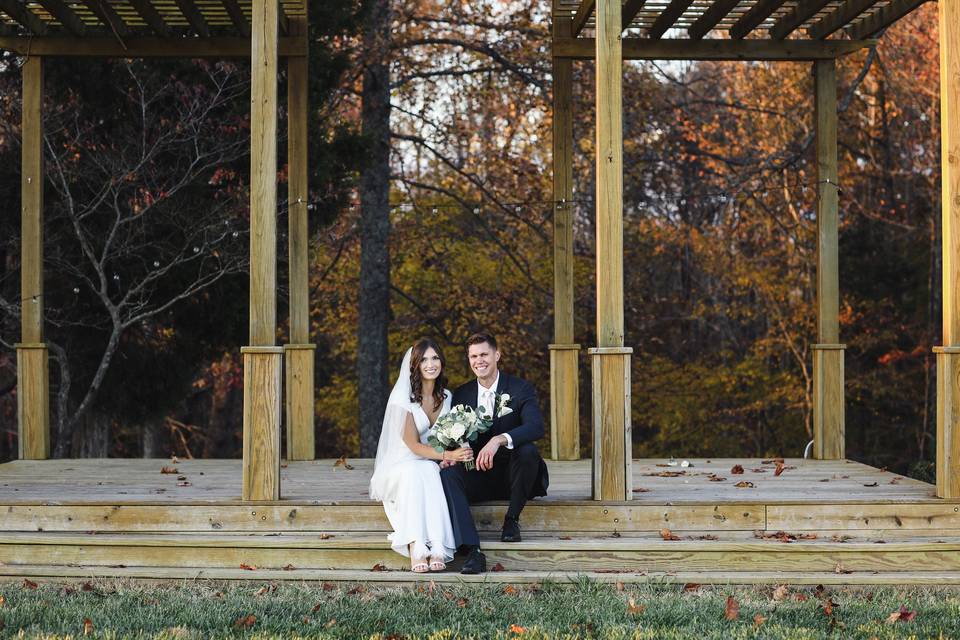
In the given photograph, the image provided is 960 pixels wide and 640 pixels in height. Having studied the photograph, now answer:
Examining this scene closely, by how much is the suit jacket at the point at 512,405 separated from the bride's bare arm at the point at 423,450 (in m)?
0.30

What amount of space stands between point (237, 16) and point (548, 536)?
5.32 metres

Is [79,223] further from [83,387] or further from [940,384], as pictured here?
[940,384]

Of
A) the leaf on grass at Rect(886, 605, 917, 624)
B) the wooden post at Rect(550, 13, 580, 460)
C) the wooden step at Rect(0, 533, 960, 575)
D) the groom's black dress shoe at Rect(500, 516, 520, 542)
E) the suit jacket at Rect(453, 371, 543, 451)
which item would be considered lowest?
the leaf on grass at Rect(886, 605, 917, 624)

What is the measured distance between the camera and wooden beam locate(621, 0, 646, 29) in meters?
9.32

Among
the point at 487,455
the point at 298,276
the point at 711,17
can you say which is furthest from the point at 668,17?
the point at 487,455

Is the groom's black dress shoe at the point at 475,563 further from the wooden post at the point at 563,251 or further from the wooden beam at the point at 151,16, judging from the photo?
the wooden beam at the point at 151,16

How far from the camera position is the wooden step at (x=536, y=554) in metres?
6.70

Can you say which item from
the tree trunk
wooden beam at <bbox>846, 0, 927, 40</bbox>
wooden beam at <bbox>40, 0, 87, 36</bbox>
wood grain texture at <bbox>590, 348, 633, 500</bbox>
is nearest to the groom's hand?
wood grain texture at <bbox>590, 348, 633, 500</bbox>

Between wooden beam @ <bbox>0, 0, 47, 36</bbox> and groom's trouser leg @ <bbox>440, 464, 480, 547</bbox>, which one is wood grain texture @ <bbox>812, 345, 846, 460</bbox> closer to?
groom's trouser leg @ <bbox>440, 464, 480, 547</bbox>

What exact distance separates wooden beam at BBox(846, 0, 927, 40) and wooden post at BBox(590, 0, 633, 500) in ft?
10.8

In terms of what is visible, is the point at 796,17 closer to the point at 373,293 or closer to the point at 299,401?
the point at 299,401

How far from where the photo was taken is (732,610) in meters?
5.81

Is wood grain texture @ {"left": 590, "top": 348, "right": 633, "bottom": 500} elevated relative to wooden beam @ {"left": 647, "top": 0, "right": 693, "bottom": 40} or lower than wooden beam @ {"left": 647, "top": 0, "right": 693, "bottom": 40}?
lower

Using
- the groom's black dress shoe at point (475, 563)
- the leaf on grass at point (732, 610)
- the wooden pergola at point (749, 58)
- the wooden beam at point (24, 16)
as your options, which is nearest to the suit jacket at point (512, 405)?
the groom's black dress shoe at point (475, 563)
